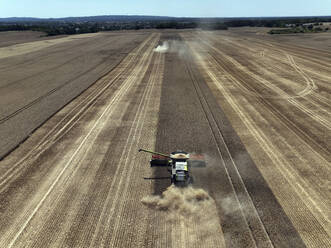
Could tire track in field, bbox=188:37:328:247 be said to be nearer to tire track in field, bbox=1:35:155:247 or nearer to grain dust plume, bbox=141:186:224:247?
grain dust plume, bbox=141:186:224:247

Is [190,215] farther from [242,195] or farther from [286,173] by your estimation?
[286,173]

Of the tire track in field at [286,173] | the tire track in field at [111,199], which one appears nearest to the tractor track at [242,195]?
the tire track in field at [286,173]

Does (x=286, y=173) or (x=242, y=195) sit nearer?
(x=242, y=195)

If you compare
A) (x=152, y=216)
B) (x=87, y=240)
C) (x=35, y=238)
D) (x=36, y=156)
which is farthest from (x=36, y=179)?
(x=152, y=216)

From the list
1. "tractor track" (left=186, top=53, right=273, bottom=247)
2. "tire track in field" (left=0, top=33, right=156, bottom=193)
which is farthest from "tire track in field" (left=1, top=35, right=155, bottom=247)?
"tractor track" (left=186, top=53, right=273, bottom=247)

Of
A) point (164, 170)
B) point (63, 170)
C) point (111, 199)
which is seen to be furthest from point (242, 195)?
point (63, 170)

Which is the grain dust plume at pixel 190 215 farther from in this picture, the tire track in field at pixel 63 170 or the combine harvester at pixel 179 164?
the tire track in field at pixel 63 170
